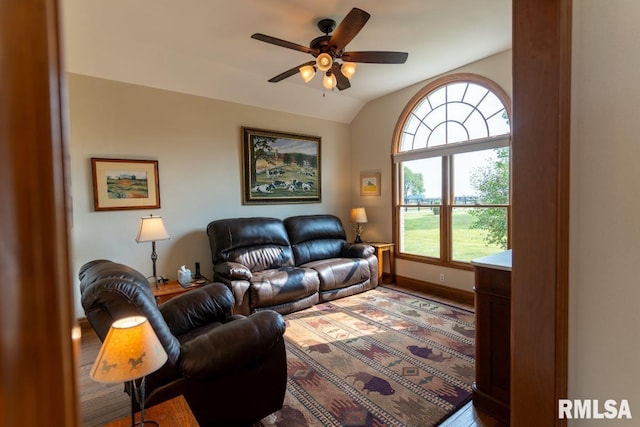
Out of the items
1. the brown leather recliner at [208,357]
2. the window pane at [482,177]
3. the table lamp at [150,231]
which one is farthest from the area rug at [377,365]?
the table lamp at [150,231]

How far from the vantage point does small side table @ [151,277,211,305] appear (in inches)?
121

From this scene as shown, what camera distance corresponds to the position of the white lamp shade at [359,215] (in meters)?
5.10

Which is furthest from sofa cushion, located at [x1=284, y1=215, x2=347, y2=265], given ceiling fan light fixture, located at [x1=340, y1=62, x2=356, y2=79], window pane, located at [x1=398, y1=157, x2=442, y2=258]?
ceiling fan light fixture, located at [x1=340, y1=62, x2=356, y2=79]

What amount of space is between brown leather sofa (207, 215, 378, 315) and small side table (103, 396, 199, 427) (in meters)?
2.05

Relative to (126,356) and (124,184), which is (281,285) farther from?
(126,356)

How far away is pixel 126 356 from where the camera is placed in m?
0.99

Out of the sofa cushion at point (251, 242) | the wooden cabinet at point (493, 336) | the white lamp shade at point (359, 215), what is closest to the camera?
the wooden cabinet at point (493, 336)

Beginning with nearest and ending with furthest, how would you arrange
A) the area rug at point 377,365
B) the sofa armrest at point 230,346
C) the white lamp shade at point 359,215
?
1. the sofa armrest at point 230,346
2. the area rug at point 377,365
3. the white lamp shade at point 359,215

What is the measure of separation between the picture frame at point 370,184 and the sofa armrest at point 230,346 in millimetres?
3709

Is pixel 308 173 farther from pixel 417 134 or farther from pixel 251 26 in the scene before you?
pixel 251 26

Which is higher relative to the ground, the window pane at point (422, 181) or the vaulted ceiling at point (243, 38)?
the vaulted ceiling at point (243, 38)

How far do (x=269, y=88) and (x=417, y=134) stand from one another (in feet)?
7.59

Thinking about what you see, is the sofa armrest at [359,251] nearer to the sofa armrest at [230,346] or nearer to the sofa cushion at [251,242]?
the sofa cushion at [251,242]

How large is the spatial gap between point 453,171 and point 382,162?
1.24 metres
